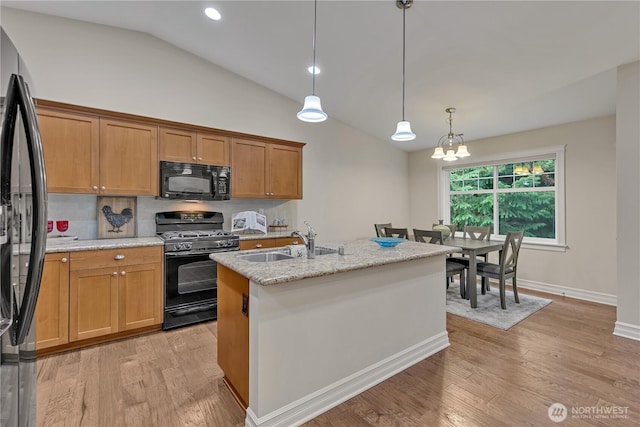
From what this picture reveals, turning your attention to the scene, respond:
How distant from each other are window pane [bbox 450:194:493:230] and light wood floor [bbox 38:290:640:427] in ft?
8.20

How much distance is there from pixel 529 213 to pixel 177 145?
510 centimetres

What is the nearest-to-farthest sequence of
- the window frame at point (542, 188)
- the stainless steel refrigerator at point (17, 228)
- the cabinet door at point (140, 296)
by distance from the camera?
the stainless steel refrigerator at point (17, 228), the cabinet door at point (140, 296), the window frame at point (542, 188)

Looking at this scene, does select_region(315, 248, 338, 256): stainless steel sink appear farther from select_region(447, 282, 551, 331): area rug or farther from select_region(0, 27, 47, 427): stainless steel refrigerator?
select_region(447, 282, 551, 331): area rug

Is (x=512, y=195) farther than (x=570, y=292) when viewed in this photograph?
Yes

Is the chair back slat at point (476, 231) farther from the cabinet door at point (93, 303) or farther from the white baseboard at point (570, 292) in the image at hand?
the cabinet door at point (93, 303)

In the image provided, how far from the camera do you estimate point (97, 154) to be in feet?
9.34

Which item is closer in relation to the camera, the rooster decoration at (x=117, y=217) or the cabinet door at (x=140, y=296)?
the cabinet door at (x=140, y=296)

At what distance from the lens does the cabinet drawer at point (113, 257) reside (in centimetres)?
253

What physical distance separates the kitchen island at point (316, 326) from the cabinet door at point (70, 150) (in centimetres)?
183

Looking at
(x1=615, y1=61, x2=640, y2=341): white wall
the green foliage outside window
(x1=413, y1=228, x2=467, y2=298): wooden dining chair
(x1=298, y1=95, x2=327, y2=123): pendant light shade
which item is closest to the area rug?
(x1=413, y1=228, x2=467, y2=298): wooden dining chair

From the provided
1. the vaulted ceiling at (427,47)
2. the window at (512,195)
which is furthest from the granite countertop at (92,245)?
the window at (512,195)

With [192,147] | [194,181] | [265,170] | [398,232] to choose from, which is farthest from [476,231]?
→ [192,147]

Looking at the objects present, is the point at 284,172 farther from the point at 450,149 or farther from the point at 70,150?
the point at 70,150

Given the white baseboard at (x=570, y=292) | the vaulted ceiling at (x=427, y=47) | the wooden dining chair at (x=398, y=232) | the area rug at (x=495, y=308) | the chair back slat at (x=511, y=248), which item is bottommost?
the area rug at (x=495, y=308)
